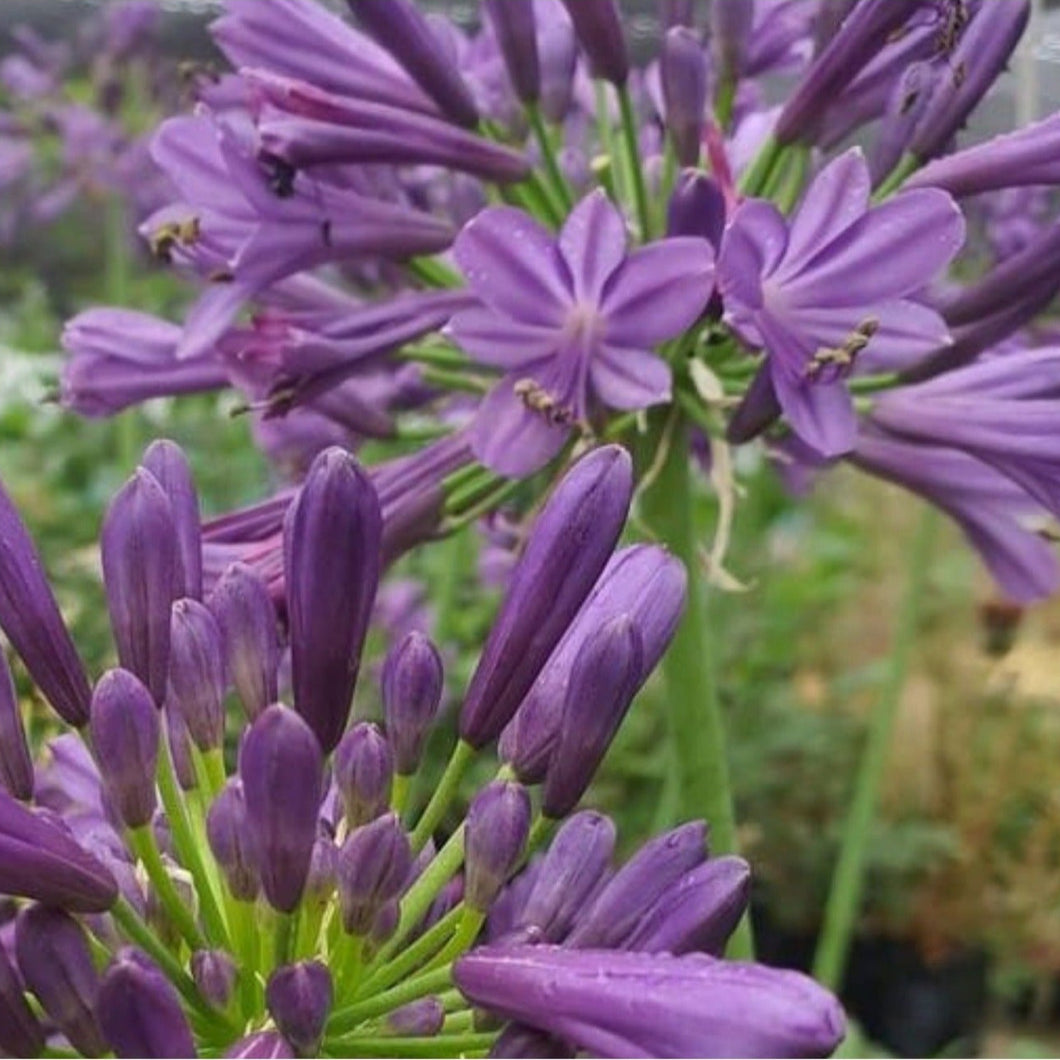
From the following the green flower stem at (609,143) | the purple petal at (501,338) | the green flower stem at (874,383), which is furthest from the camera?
the green flower stem at (609,143)

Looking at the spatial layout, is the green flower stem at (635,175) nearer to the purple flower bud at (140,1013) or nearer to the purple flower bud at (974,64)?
the purple flower bud at (974,64)

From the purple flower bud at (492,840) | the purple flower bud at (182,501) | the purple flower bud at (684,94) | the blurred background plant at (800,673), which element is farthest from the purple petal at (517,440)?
the blurred background plant at (800,673)

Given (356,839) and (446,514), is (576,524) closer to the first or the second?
(356,839)

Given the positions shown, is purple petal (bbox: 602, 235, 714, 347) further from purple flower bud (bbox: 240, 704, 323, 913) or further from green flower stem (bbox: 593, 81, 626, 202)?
purple flower bud (bbox: 240, 704, 323, 913)

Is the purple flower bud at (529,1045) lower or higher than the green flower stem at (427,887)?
higher

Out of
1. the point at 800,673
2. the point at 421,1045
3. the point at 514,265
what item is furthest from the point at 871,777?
the point at 800,673

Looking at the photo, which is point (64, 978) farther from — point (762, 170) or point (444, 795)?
point (762, 170)
